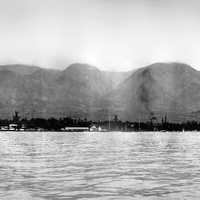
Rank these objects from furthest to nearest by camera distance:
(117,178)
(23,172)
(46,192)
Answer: (23,172) → (117,178) → (46,192)

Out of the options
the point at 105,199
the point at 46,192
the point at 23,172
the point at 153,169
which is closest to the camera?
the point at 105,199

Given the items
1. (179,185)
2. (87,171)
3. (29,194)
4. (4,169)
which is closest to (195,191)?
(179,185)

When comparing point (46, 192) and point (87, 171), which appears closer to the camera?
point (46, 192)

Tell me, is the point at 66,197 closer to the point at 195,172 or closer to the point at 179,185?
the point at 179,185

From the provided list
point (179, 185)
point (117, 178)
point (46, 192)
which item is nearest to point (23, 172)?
point (117, 178)

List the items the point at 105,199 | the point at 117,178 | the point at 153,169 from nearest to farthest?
the point at 105,199 < the point at 117,178 < the point at 153,169

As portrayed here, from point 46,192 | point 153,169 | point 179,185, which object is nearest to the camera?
point 46,192

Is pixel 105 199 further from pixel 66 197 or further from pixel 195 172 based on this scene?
pixel 195 172

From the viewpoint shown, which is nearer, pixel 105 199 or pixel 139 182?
pixel 105 199

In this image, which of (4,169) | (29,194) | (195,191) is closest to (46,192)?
(29,194)
